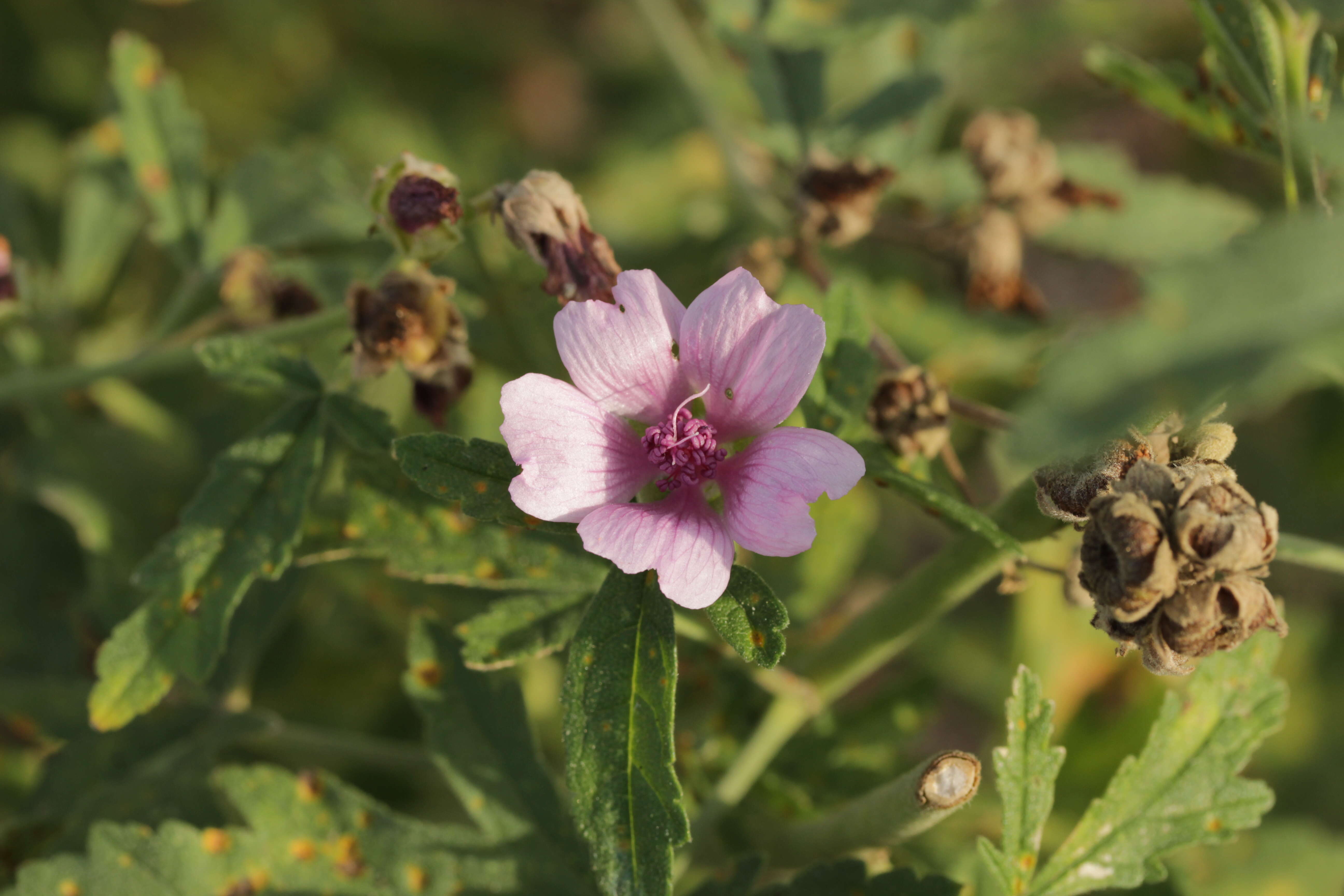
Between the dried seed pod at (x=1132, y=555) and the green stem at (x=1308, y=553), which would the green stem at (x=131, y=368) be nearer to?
the dried seed pod at (x=1132, y=555)

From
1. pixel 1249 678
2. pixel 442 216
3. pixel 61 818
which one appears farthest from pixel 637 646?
pixel 61 818

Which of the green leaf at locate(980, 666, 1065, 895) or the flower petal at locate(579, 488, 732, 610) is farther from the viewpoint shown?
the green leaf at locate(980, 666, 1065, 895)

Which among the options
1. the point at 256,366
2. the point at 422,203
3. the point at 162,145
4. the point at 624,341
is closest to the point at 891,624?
the point at 624,341

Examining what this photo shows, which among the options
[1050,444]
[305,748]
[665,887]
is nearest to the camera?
[1050,444]

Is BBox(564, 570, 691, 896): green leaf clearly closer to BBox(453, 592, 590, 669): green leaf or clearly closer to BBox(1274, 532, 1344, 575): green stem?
BBox(453, 592, 590, 669): green leaf

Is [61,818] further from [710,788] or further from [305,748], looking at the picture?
[710,788]

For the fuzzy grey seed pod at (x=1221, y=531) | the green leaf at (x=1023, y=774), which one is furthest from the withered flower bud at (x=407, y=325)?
the fuzzy grey seed pod at (x=1221, y=531)

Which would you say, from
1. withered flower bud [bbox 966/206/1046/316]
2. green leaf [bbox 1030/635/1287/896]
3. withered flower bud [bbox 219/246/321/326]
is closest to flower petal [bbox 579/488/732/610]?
green leaf [bbox 1030/635/1287/896]
